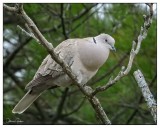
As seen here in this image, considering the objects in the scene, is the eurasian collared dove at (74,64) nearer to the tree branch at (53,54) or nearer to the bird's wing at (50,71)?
the bird's wing at (50,71)

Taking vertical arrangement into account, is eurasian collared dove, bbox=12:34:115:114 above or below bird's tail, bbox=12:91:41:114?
above

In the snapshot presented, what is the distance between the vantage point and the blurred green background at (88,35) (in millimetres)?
4039

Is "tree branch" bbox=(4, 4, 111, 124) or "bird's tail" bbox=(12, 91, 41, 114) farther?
"bird's tail" bbox=(12, 91, 41, 114)

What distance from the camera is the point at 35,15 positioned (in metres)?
4.10

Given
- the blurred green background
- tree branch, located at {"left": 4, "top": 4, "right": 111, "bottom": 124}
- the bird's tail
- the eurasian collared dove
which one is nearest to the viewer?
tree branch, located at {"left": 4, "top": 4, "right": 111, "bottom": 124}

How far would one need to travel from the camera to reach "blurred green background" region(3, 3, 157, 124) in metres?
4.04

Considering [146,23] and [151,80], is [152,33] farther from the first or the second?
[146,23]

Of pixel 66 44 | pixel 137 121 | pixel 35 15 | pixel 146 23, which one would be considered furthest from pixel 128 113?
pixel 146 23

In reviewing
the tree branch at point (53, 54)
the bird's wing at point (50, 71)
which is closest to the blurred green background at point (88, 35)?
the bird's wing at point (50, 71)

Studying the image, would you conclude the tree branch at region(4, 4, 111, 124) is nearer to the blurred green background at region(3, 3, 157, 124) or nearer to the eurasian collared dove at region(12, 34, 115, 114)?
the eurasian collared dove at region(12, 34, 115, 114)

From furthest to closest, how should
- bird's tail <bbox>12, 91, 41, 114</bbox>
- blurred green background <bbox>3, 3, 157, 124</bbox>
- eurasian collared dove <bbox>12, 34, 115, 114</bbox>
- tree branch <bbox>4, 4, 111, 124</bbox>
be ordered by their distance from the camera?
blurred green background <bbox>3, 3, 157, 124</bbox>, bird's tail <bbox>12, 91, 41, 114</bbox>, eurasian collared dove <bbox>12, 34, 115, 114</bbox>, tree branch <bbox>4, 4, 111, 124</bbox>

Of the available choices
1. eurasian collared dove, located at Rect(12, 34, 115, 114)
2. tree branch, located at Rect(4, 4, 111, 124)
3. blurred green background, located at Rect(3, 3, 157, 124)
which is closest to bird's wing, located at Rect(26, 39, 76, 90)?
eurasian collared dove, located at Rect(12, 34, 115, 114)

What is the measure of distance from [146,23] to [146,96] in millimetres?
326

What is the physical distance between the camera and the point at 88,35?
4.17m
